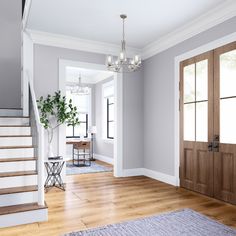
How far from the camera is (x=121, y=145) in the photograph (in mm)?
5668

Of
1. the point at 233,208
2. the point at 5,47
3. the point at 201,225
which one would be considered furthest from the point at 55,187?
the point at 5,47

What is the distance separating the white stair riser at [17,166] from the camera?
3.39m

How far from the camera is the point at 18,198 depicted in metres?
3.15

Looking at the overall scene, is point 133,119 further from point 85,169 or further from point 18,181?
point 18,181

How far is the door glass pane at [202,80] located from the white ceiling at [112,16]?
2.72 ft

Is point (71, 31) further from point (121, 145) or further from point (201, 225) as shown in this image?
point (201, 225)

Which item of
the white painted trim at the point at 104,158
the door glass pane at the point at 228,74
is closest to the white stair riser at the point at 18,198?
the door glass pane at the point at 228,74

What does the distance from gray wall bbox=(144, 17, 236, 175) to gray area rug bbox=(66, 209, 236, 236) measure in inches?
73.9

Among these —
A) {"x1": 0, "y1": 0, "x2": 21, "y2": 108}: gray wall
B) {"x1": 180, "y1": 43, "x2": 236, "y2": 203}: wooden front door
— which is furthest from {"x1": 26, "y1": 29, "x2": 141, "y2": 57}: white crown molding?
{"x1": 180, "y1": 43, "x2": 236, "y2": 203}: wooden front door

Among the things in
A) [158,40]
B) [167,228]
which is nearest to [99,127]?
[158,40]

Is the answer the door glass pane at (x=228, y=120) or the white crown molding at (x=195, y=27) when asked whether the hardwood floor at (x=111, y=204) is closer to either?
the door glass pane at (x=228, y=120)

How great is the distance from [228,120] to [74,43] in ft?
11.4

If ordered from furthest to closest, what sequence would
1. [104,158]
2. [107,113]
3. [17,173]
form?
[107,113] → [104,158] → [17,173]

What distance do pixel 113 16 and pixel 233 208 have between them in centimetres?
360
